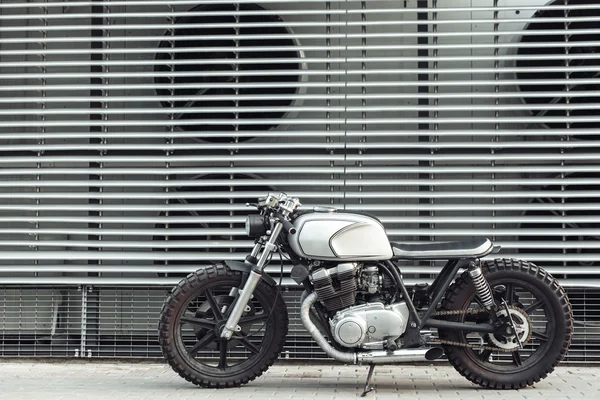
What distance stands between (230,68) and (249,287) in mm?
2162

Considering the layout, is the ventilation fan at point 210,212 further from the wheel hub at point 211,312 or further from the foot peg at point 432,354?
the foot peg at point 432,354

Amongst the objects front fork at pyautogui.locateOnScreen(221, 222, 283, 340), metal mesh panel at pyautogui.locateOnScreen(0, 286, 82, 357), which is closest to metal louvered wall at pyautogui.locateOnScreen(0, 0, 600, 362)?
metal mesh panel at pyautogui.locateOnScreen(0, 286, 82, 357)

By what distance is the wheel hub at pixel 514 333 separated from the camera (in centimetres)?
584

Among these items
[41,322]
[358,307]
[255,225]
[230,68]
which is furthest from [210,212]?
[358,307]

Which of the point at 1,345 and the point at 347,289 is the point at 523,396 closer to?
the point at 347,289

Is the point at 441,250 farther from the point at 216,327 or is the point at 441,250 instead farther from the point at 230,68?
the point at 230,68

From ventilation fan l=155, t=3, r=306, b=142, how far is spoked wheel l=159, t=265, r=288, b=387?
1.53m

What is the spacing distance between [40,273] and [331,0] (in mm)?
3386

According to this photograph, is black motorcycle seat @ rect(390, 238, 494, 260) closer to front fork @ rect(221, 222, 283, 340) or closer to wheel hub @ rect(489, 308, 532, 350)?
wheel hub @ rect(489, 308, 532, 350)

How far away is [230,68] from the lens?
7.20 metres

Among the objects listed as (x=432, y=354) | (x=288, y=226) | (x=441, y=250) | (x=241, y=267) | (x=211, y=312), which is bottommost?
(x=432, y=354)

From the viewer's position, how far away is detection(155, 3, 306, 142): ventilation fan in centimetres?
702

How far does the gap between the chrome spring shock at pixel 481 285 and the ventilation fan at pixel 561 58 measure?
1685 mm

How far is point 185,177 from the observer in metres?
7.23
